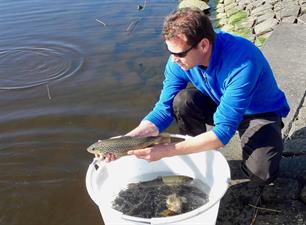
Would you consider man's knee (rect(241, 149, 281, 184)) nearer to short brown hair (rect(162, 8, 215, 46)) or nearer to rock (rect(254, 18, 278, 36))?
short brown hair (rect(162, 8, 215, 46))

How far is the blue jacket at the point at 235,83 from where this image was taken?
Answer: 3.11 meters

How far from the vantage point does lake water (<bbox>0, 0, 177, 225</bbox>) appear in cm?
434

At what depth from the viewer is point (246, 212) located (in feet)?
11.0

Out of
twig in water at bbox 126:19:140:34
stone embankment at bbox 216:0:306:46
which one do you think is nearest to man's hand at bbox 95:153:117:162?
stone embankment at bbox 216:0:306:46

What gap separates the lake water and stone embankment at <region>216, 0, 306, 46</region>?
1.48 m

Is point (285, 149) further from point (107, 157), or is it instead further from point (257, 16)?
point (257, 16)

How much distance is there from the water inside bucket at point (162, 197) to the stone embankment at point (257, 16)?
445 cm

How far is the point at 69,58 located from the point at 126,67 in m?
1.19

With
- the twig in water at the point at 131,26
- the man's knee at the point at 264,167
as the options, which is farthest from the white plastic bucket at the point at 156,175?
the twig in water at the point at 131,26

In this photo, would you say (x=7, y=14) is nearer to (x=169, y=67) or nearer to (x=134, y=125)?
(x=134, y=125)

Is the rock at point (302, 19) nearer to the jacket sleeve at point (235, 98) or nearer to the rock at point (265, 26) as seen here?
the rock at point (265, 26)

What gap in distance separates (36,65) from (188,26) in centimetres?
514

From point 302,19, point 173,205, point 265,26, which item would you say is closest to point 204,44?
point 173,205

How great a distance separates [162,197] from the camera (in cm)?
344
